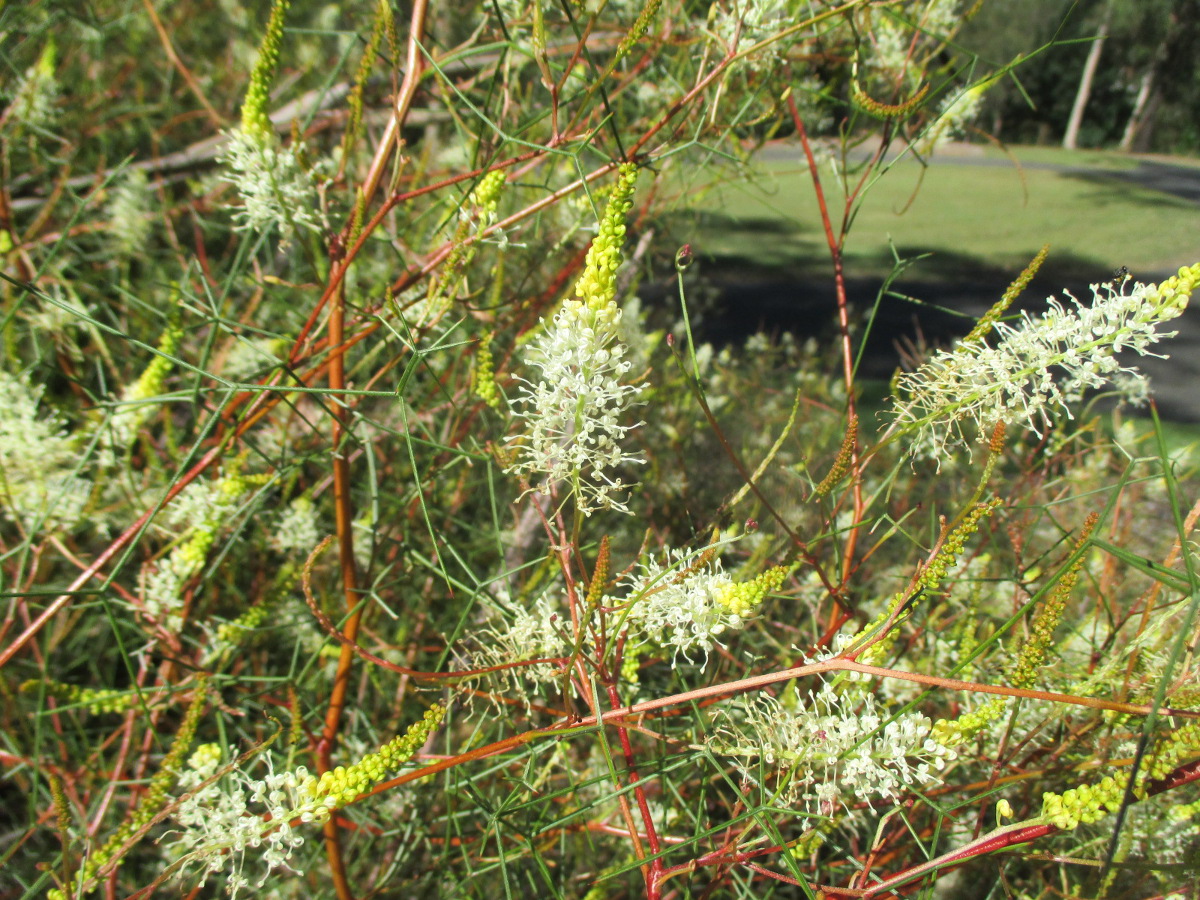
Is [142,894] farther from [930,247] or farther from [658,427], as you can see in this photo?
[930,247]

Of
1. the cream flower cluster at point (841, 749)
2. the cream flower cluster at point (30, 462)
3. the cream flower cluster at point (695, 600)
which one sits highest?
the cream flower cluster at point (695, 600)

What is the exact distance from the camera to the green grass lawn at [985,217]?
3.72ft

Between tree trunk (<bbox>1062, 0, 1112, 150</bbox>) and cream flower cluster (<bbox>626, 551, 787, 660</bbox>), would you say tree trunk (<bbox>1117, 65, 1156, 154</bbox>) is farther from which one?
cream flower cluster (<bbox>626, 551, 787, 660</bbox>)

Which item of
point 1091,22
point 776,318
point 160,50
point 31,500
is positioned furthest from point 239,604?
point 1091,22

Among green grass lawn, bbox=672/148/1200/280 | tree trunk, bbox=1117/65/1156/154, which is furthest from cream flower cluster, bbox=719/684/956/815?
tree trunk, bbox=1117/65/1156/154

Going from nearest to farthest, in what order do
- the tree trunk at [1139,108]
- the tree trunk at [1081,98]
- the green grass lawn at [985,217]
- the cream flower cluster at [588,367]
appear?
the cream flower cluster at [588,367], the green grass lawn at [985,217], the tree trunk at [1139,108], the tree trunk at [1081,98]

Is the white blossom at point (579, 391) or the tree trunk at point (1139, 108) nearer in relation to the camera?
the white blossom at point (579, 391)

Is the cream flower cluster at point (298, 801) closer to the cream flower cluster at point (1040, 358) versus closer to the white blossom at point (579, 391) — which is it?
the white blossom at point (579, 391)

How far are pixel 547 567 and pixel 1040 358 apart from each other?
41 centimetres

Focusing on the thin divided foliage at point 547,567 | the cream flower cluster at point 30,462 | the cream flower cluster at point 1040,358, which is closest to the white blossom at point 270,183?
the thin divided foliage at point 547,567

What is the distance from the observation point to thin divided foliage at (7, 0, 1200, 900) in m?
0.40

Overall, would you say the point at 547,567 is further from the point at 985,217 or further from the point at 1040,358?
the point at 985,217

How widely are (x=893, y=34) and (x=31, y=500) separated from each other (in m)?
1.01

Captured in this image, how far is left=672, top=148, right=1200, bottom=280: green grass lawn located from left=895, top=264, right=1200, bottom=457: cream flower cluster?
394 mm
